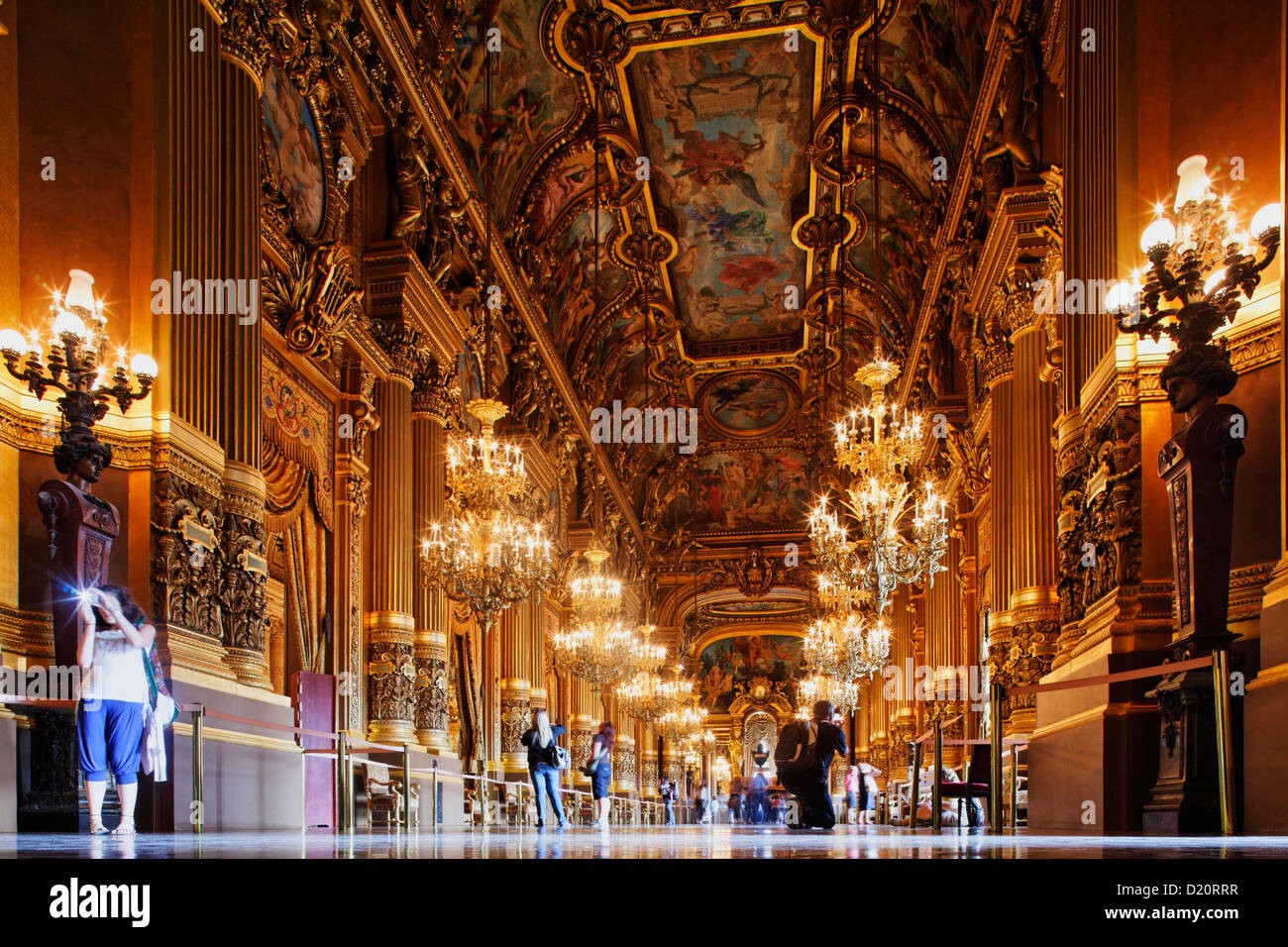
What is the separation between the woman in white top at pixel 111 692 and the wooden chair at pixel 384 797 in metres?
5.36

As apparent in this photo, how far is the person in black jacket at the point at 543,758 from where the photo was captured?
10.4m

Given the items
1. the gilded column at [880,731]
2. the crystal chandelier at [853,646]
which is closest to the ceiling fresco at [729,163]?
the crystal chandelier at [853,646]

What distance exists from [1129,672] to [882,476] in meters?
5.31

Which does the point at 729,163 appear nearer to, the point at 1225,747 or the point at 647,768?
the point at 1225,747

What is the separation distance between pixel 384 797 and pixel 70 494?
253 inches

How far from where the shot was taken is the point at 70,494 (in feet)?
20.9

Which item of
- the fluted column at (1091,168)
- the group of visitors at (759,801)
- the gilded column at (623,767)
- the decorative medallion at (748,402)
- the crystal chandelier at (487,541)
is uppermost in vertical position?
the decorative medallion at (748,402)

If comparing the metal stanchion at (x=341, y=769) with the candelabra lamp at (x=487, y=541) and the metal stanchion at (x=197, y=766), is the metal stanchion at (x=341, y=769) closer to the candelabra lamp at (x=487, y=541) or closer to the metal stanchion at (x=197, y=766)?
the metal stanchion at (x=197, y=766)

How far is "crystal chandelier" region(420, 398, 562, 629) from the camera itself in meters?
10.5

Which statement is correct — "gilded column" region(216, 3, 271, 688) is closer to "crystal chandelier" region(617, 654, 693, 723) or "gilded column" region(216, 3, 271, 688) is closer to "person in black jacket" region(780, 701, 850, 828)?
"person in black jacket" region(780, 701, 850, 828)

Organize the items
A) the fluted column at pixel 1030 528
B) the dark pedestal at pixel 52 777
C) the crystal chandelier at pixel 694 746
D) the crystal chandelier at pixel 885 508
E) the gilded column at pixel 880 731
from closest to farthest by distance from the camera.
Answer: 1. the dark pedestal at pixel 52 777
2. the crystal chandelier at pixel 885 508
3. the fluted column at pixel 1030 528
4. the gilded column at pixel 880 731
5. the crystal chandelier at pixel 694 746

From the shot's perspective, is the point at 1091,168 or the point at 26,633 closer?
the point at 26,633

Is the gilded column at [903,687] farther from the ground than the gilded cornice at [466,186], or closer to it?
closer to it

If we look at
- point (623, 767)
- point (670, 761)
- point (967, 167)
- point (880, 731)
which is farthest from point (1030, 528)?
point (670, 761)
